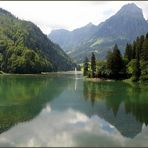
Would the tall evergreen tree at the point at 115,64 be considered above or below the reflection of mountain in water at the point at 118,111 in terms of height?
above

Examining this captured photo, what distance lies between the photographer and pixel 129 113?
57.3m

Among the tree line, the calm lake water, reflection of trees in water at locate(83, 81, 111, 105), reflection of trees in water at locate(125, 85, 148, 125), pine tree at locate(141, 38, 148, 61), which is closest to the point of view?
the calm lake water

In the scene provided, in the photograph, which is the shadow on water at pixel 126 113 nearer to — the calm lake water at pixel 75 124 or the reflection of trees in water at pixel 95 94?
the calm lake water at pixel 75 124

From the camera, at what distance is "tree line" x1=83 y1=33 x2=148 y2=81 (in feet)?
430

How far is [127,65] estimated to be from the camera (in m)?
151

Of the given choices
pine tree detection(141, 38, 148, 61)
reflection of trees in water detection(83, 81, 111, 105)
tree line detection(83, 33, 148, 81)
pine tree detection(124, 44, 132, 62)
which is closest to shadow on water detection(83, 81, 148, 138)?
reflection of trees in water detection(83, 81, 111, 105)

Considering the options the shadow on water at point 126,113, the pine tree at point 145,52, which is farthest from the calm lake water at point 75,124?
the pine tree at point 145,52

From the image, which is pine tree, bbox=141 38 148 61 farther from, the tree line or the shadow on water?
the shadow on water

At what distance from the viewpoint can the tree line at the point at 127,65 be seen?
131 meters

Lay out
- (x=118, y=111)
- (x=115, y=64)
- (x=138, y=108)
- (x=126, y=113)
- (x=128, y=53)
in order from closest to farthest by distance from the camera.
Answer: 1. (x=126, y=113)
2. (x=118, y=111)
3. (x=138, y=108)
4. (x=115, y=64)
5. (x=128, y=53)

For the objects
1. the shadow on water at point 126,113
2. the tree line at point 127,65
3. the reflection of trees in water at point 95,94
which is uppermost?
the tree line at point 127,65

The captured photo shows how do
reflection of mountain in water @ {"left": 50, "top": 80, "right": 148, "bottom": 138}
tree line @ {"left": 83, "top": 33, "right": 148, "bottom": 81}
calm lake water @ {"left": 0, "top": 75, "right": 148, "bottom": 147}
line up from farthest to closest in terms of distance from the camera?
tree line @ {"left": 83, "top": 33, "right": 148, "bottom": 81} → reflection of mountain in water @ {"left": 50, "top": 80, "right": 148, "bottom": 138} → calm lake water @ {"left": 0, "top": 75, "right": 148, "bottom": 147}

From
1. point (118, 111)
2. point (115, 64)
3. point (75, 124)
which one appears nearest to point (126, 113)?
point (118, 111)

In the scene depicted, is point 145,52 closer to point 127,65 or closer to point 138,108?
point 127,65
